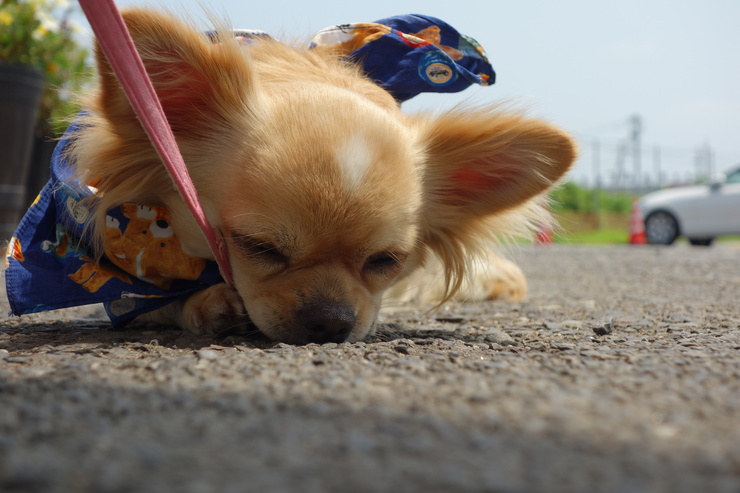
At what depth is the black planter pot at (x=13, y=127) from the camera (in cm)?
593

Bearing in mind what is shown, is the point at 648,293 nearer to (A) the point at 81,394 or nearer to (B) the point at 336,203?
(B) the point at 336,203

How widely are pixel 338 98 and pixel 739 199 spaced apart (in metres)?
12.1

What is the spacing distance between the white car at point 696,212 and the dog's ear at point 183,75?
40.0 feet

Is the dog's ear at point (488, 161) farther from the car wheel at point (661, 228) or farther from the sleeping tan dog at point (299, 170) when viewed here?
the car wheel at point (661, 228)

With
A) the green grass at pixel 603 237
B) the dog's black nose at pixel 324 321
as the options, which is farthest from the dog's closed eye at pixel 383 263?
the green grass at pixel 603 237

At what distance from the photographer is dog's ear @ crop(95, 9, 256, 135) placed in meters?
2.38

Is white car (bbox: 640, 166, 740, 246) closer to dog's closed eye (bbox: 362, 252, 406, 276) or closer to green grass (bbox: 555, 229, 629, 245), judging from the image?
green grass (bbox: 555, 229, 629, 245)

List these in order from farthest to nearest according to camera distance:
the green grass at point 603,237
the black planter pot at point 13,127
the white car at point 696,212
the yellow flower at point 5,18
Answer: the green grass at point 603,237, the white car at point 696,212, the yellow flower at point 5,18, the black planter pot at point 13,127

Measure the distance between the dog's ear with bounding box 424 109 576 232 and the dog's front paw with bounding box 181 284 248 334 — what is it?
35.4 inches

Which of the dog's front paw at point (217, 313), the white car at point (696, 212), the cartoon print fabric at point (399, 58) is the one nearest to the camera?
the dog's front paw at point (217, 313)

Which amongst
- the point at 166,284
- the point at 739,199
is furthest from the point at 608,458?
the point at 739,199

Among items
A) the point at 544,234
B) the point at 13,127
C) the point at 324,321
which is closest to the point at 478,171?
the point at 544,234

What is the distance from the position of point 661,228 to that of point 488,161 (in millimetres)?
12104

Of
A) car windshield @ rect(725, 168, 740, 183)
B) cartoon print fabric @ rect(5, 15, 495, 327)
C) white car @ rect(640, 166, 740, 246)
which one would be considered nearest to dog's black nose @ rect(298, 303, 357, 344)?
cartoon print fabric @ rect(5, 15, 495, 327)
